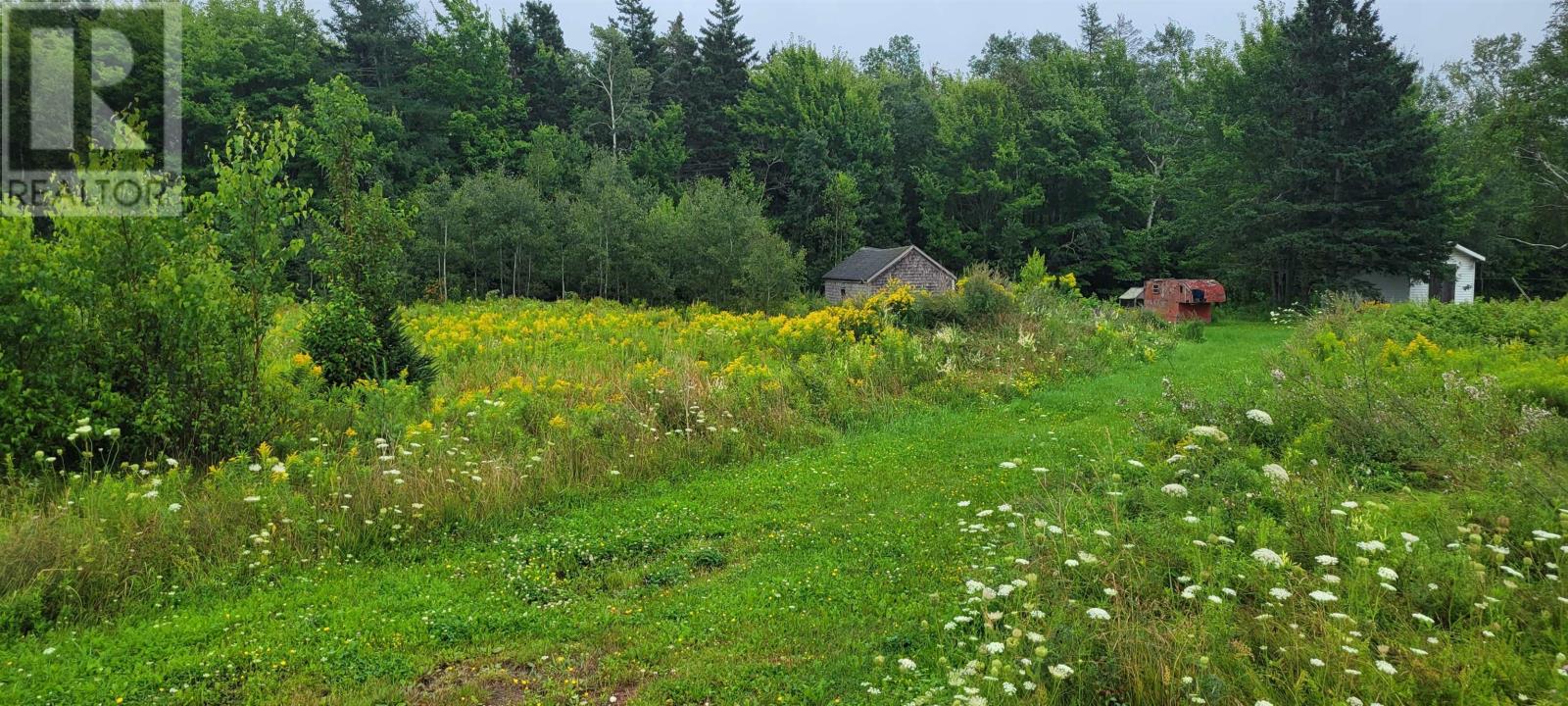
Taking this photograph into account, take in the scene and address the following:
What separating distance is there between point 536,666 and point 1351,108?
34.0 meters

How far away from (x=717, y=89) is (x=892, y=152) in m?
10.3

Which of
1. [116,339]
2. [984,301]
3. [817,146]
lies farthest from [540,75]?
[116,339]

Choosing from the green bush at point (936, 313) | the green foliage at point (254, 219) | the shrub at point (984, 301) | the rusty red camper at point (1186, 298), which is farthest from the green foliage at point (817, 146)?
the green foliage at point (254, 219)

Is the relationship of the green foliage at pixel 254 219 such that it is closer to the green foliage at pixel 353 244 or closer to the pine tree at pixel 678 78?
the green foliage at pixel 353 244

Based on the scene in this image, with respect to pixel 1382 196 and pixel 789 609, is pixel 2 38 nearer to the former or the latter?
pixel 789 609

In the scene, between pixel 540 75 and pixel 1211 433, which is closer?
pixel 1211 433

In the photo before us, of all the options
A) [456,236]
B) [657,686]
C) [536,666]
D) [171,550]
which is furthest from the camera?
[456,236]

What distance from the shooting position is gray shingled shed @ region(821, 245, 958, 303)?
31875 mm

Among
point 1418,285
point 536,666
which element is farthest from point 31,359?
point 1418,285

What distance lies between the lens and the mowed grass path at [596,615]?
3758mm

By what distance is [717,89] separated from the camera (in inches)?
1811

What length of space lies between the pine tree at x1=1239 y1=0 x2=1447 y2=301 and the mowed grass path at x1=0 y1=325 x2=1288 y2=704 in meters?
27.8

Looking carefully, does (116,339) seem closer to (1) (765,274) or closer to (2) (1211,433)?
(2) (1211,433)

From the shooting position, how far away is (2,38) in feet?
82.2
